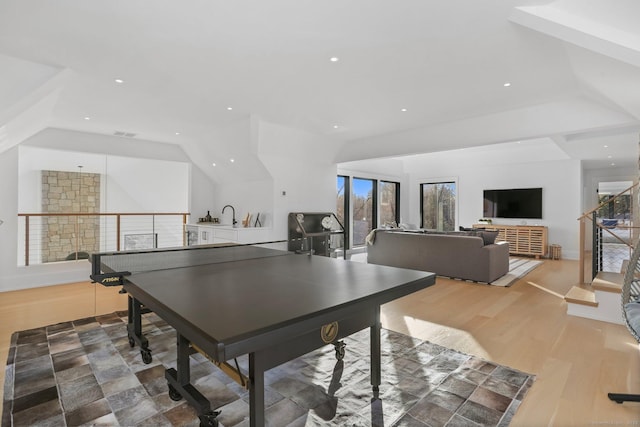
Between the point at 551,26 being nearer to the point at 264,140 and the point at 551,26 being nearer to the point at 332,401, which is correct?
the point at 332,401

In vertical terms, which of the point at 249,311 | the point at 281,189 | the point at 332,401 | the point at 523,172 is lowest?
the point at 332,401

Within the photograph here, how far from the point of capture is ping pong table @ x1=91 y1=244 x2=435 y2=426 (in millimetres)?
1188

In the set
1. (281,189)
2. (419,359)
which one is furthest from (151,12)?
(281,189)

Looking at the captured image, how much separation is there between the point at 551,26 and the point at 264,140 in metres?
4.29

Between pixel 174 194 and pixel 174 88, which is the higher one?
pixel 174 88

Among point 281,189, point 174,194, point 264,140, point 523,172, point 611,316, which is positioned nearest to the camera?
point 611,316

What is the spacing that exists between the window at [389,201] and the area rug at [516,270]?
347 centimetres

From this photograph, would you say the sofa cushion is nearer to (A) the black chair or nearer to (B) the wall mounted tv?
(A) the black chair

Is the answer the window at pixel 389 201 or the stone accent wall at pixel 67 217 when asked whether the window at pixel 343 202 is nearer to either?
the window at pixel 389 201

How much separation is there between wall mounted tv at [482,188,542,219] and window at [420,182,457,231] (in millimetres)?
979

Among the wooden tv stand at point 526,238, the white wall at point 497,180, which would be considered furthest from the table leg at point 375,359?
the wooden tv stand at point 526,238

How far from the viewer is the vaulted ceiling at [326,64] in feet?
7.48

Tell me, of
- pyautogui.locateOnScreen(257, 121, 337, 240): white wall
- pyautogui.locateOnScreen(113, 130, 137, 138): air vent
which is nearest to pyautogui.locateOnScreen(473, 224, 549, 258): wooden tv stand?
pyautogui.locateOnScreen(257, 121, 337, 240): white wall

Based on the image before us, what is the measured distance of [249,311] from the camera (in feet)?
4.35
